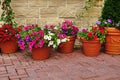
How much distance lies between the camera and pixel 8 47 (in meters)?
4.92

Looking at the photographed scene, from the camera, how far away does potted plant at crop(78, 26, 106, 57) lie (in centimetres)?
471

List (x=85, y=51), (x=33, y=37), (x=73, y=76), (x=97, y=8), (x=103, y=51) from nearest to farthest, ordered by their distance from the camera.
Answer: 1. (x=73, y=76)
2. (x=33, y=37)
3. (x=85, y=51)
4. (x=103, y=51)
5. (x=97, y=8)

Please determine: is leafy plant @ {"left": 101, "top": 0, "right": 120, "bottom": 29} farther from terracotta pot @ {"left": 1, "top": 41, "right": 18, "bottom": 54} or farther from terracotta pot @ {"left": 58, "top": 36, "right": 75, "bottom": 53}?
terracotta pot @ {"left": 1, "top": 41, "right": 18, "bottom": 54}

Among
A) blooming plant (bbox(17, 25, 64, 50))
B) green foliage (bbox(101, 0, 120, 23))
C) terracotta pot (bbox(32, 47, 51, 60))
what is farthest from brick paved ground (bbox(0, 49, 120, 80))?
green foliage (bbox(101, 0, 120, 23))

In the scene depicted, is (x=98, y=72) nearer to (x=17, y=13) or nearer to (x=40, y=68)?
(x=40, y=68)

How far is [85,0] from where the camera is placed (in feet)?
18.2

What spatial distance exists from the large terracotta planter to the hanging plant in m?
2.03

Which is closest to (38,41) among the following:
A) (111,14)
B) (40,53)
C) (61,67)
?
(40,53)

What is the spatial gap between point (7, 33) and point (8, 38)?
0.37 feet

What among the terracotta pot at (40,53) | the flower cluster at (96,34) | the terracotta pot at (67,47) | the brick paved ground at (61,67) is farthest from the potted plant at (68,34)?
the terracotta pot at (40,53)

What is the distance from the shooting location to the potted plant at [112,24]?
15.7 feet

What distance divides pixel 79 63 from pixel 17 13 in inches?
77.6

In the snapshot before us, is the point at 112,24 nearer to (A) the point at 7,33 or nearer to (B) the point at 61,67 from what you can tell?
(B) the point at 61,67

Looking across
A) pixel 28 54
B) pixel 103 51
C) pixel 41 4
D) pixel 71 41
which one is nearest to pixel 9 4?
pixel 41 4
